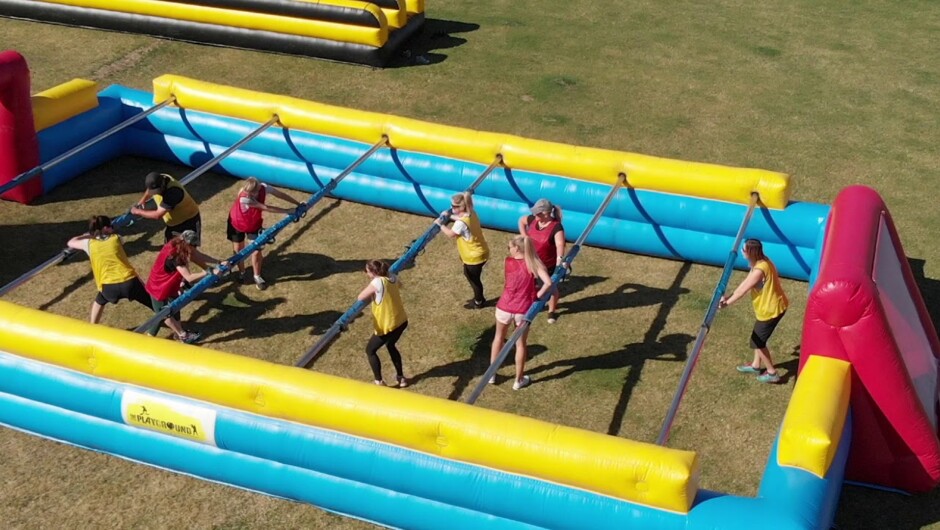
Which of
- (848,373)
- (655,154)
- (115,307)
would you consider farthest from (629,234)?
(115,307)

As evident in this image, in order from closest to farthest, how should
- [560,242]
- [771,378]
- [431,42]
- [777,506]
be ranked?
1. [777,506]
2. [771,378]
3. [560,242]
4. [431,42]

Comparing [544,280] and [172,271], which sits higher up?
[544,280]

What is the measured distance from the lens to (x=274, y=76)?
1530 cm

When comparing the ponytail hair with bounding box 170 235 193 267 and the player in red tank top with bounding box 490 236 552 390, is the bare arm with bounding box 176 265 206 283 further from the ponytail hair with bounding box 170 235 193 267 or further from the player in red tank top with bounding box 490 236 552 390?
the player in red tank top with bounding box 490 236 552 390

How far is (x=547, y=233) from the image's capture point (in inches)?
383

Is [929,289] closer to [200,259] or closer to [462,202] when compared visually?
[462,202]

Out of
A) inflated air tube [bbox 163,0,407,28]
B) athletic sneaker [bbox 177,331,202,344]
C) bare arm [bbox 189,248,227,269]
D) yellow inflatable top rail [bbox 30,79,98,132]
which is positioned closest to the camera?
bare arm [bbox 189,248,227,269]

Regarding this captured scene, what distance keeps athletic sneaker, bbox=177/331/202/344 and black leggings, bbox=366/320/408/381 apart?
1.85 metres

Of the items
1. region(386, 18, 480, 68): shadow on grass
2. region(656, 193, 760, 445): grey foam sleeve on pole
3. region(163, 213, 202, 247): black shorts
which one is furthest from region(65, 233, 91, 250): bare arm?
region(386, 18, 480, 68): shadow on grass

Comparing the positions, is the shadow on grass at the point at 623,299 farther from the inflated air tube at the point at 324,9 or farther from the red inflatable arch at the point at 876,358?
the inflated air tube at the point at 324,9

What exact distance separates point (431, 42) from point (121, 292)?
859 cm

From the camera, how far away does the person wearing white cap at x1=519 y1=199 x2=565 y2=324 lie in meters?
9.66

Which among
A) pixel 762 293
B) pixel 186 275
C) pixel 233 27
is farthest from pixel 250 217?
pixel 233 27

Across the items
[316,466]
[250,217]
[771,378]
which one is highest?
[250,217]
